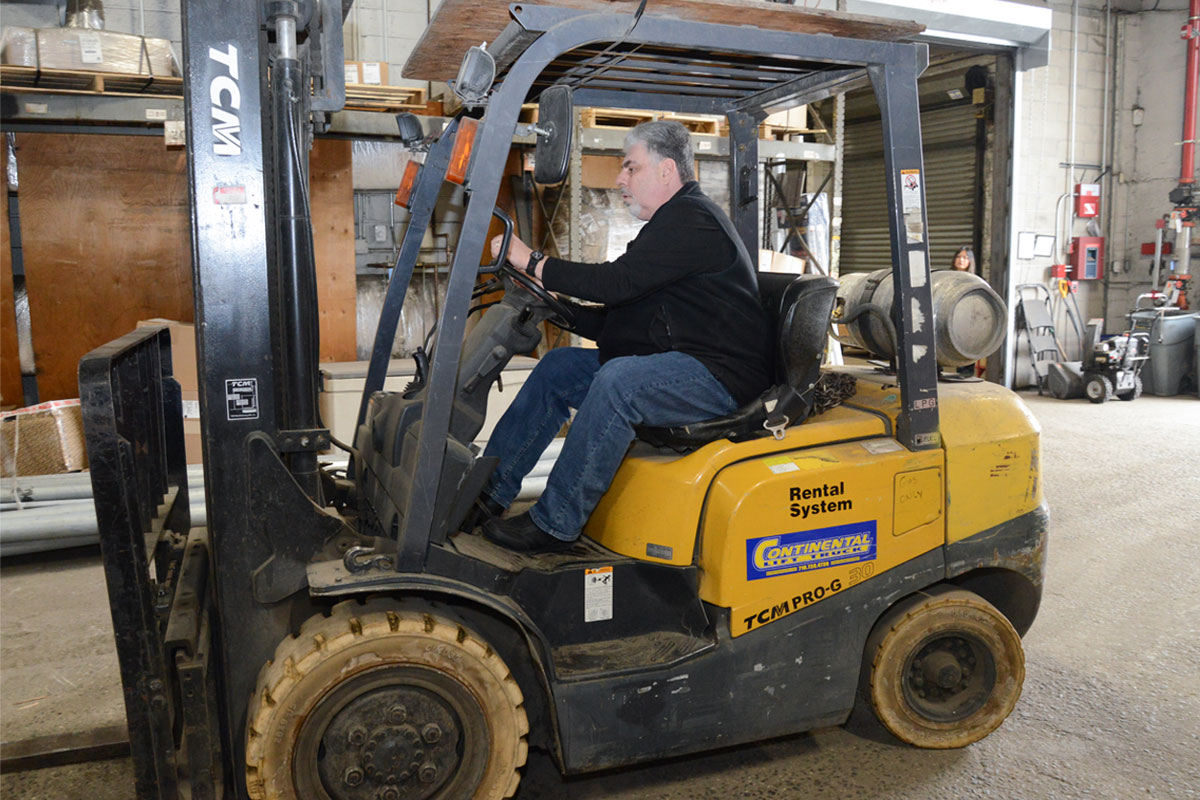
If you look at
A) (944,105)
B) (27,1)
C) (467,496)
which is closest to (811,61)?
(467,496)

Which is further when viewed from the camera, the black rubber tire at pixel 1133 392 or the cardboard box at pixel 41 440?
the black rubber tire at pixel 1133 392

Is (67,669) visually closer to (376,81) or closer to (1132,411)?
(376,81)

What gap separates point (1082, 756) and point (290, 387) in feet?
10.0

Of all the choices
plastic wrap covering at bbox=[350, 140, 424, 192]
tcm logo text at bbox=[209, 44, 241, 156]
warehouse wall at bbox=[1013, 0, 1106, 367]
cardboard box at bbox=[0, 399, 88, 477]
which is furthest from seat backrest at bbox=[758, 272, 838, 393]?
warehouse wall at bbox=[1013, 0, 1106, 367]

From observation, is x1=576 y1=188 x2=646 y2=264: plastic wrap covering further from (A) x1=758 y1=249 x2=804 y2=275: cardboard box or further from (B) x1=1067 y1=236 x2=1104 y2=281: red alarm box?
(B) x1=1067 y1=236 x2=1104 y2=281: red alarm box

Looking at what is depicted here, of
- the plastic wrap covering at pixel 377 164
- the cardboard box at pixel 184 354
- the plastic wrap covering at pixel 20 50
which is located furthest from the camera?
the plastic wrap covering at pixel 377 164

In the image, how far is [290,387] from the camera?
3002 millimetres

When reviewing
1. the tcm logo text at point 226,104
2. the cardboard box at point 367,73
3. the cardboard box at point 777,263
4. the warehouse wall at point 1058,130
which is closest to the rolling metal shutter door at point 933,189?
the warehouse wall at point 1058,130

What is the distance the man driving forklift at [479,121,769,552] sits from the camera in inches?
114

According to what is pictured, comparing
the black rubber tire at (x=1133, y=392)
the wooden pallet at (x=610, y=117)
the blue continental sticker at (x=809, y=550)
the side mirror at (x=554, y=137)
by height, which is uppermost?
the wooden pallet at (x=610, y=117)

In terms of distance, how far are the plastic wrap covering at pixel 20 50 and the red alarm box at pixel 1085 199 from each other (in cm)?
1351

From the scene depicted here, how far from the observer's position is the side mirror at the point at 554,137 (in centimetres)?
233

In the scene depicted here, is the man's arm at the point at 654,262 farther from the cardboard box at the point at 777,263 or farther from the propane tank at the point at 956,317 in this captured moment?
the cardboard box at the point at 777,263

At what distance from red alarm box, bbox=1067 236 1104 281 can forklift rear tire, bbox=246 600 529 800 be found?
45.7ft
